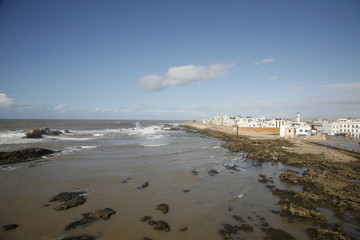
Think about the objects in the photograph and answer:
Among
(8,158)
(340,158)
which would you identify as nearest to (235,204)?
(340,158)

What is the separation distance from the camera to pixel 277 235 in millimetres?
6742

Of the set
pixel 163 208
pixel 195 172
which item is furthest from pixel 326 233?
pixel 195 172

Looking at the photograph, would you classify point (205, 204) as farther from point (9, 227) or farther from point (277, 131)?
point (277, 131)

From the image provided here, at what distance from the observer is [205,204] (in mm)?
9180

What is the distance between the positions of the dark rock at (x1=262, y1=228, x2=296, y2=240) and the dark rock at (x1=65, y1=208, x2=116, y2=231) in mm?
5825

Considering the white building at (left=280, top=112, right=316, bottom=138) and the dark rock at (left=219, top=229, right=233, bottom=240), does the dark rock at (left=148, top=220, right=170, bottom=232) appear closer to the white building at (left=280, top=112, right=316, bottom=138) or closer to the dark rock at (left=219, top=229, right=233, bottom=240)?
the dark rock at (left=219, top=229, right=233, bottom=240)

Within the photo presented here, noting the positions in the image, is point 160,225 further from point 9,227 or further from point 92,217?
point 9,227

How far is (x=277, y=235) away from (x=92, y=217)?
6714 mm

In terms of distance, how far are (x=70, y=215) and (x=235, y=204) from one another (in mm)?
6983

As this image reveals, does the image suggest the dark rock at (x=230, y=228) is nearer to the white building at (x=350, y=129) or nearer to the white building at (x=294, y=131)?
the white building at (x=294, y=131)

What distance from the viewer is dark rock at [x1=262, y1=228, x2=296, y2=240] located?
21.6 feet

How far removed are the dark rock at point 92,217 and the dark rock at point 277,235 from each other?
229 inches

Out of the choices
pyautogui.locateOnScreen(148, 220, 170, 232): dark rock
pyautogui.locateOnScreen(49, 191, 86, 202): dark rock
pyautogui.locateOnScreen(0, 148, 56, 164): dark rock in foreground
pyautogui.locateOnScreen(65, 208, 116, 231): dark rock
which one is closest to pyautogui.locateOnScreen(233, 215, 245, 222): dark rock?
pyautogui.locateOnScreen(148, 220, 170, 232): dark rock

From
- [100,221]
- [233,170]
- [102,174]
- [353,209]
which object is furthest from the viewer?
[233,170]
